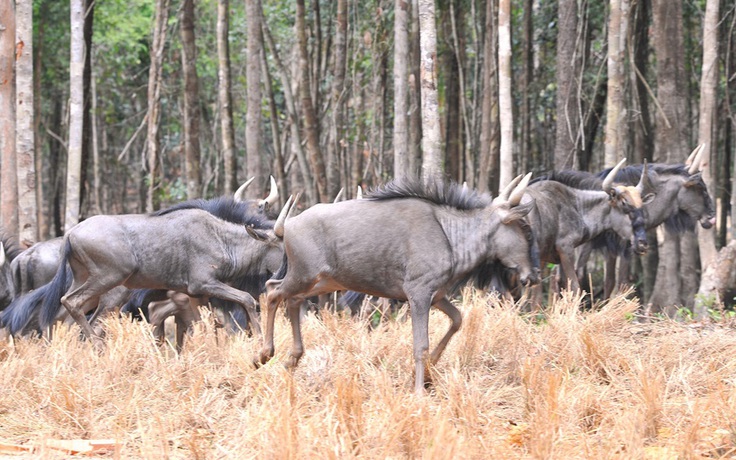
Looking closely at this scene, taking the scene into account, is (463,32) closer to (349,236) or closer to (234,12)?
(234,12)

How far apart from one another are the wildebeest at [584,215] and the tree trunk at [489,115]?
391cm

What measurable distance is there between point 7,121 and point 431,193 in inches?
272

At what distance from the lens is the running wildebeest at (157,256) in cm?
937

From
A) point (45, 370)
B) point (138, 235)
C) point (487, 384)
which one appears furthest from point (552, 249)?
point (45, 370)

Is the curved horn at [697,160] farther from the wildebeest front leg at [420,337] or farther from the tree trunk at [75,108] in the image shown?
the tree trunk at [75,108]

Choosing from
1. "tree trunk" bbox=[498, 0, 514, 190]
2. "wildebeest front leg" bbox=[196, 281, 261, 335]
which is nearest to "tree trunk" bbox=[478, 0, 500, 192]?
"tree trunk" bbox=[498, 0, 514, 190]

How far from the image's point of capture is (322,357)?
7617 mm

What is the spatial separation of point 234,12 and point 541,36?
1068cm

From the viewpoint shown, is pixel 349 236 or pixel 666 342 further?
pixel 666 342

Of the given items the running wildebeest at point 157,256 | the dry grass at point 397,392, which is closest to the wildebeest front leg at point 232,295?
the running wildebeest at point 157,256

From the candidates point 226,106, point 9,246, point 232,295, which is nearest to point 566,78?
point 226,106

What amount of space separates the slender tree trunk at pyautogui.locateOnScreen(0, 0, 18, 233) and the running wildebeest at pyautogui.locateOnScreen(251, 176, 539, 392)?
18.9ft

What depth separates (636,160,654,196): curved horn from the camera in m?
11.9

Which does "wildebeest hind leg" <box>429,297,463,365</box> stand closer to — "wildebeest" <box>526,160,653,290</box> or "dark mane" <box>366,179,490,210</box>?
"dark mane" <box>366,179,490,210</box>
